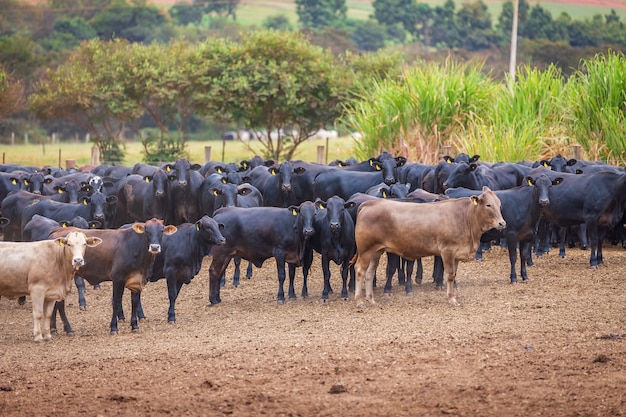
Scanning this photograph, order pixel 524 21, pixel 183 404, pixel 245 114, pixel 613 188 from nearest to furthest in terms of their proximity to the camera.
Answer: pixel 183 404, pixel 613 188, pixel 245 114, pixel 524 21

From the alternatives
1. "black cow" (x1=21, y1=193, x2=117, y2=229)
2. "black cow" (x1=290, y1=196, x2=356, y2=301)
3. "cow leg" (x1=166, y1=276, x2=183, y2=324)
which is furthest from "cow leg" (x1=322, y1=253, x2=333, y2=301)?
"black cow" (x1=21, y1=193, x2=117, y2=229)

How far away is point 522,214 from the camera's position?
47.5 ft

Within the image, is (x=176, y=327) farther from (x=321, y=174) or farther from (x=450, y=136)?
(x=450, y=136)

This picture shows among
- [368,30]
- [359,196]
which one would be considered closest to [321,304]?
[359,196]

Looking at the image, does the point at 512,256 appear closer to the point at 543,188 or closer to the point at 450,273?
the point at 543,188

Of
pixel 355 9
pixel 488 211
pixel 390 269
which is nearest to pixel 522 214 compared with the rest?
pixel 488 211

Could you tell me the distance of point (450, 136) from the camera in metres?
23.8

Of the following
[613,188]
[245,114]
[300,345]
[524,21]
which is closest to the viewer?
[300,345]

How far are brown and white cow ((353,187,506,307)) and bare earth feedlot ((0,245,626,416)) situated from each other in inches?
23.8

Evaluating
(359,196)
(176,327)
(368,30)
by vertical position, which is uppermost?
(368,30)

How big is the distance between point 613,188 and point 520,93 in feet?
27.3

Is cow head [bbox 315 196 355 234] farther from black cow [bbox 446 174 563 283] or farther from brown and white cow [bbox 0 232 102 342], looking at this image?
brown and white cow [bbox 0 232 102 342]

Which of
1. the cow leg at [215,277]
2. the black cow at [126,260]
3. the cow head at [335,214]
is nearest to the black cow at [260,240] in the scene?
the cow leg at [215,277]

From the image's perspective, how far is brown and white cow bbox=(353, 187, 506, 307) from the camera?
Result: 12.6 metres
